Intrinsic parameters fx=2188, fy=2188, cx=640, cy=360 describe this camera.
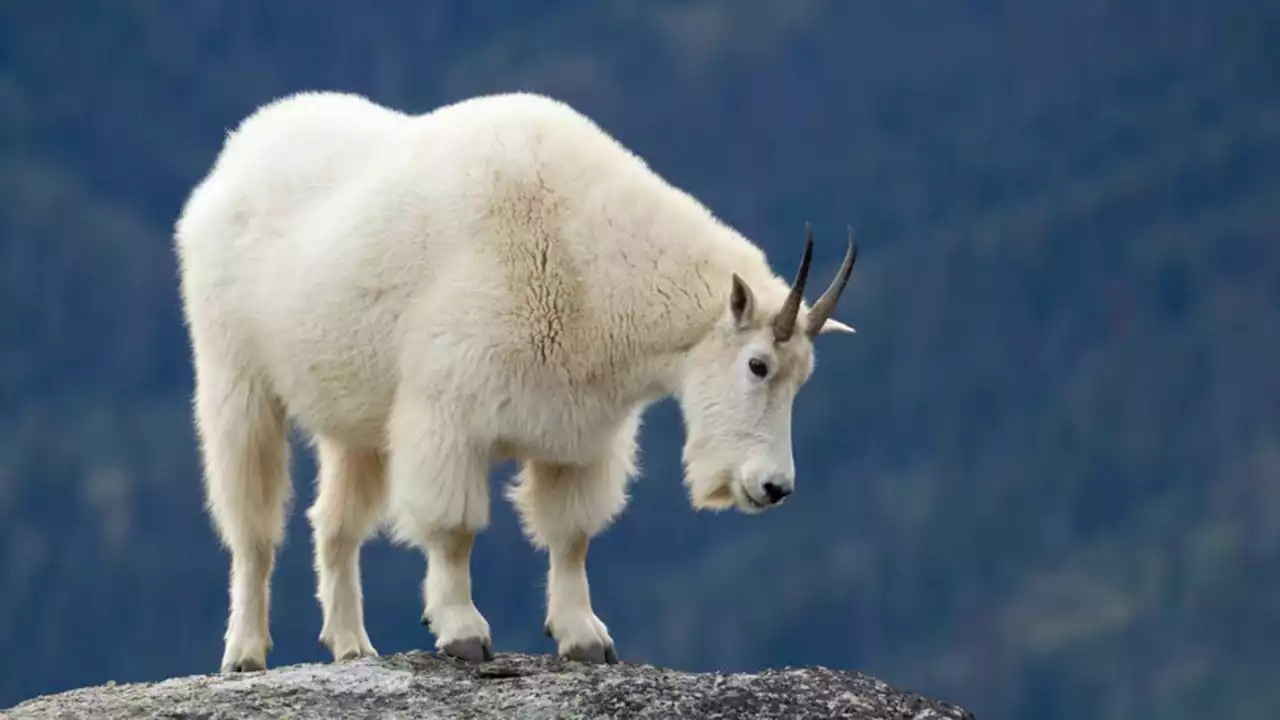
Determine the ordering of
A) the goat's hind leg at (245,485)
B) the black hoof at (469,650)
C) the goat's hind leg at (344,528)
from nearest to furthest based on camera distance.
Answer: the black hoof at (469,650) → the goat's hind leg at (245,485) → the goat's hind leg at (344,528)

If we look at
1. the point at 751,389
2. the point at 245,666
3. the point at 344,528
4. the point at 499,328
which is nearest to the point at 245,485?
the point at 344,528

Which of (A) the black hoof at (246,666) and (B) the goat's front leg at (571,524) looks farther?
(A) the black hoof at (246,666)

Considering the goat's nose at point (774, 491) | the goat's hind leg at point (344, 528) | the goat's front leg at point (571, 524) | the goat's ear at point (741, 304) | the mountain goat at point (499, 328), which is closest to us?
the goat's ear at point (741, 304)

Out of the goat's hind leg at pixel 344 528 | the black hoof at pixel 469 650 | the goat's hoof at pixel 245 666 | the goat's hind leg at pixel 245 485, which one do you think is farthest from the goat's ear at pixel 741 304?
the goat's hoof at pixel 245 666

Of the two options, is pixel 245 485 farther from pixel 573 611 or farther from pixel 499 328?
pixel 499 328

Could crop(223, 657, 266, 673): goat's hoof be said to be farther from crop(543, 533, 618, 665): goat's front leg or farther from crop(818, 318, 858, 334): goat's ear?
crop(818, 318, 858, 334): goat's ear

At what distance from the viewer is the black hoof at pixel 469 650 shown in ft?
30.6

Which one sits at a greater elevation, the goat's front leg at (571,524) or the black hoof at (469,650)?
the goat's front leg at (571,524)

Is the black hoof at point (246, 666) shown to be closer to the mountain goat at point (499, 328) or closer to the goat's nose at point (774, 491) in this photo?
the mountain goat at point (499, 328)

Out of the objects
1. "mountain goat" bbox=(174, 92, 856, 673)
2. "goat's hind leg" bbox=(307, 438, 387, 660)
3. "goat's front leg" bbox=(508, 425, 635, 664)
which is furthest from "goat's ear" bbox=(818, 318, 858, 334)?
"goat's hind leg" bbox=(307, 438, 387, 660)

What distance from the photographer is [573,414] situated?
9.35m

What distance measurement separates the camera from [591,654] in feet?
31.7

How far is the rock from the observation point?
8289 mm

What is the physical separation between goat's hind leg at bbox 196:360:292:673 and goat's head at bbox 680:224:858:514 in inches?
96.4
